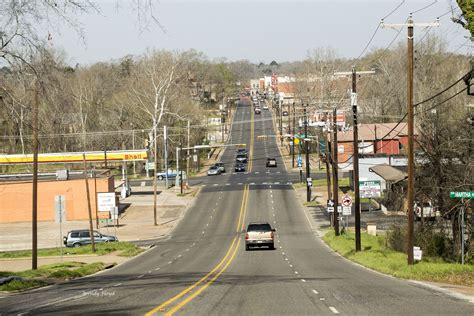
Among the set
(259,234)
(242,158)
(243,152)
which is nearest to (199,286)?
(259,234)

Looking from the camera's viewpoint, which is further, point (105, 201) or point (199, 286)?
point (105, 201)

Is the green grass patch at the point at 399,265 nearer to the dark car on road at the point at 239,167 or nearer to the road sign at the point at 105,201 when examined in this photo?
the road sign at the point at 105,201

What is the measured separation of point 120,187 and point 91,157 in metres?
9.07

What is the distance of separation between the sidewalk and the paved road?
2.15 ft

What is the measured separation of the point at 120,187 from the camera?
97.4 m

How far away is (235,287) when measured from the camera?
22797mm

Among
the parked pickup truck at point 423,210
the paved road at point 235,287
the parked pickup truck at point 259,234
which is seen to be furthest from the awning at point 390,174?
the parked pickup truck at point 259,234

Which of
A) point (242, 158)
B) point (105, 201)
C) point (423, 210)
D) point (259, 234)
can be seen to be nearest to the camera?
point (259, 234)

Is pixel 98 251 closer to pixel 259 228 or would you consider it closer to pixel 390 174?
pixel 259 228

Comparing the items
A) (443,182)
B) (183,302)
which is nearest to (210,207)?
(443,182)

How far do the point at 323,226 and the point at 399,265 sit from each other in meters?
35.4

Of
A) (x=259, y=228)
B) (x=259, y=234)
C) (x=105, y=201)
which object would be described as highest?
(x=105, y=201)

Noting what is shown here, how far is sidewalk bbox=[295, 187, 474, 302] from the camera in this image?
2101cm

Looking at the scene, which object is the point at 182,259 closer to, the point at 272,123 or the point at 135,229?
the point at 135,229
